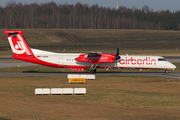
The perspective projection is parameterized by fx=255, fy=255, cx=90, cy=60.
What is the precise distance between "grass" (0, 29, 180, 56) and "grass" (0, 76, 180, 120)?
220 ft

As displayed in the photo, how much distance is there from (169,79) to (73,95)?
17560 mm

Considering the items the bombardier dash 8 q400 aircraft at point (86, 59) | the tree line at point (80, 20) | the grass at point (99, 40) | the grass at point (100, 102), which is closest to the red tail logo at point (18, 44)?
the bombardier dash 8 q400 aircraft at point (86, 59)

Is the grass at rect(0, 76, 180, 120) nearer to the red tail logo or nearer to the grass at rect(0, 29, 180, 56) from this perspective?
the red tail logo

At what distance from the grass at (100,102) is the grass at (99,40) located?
220 ft

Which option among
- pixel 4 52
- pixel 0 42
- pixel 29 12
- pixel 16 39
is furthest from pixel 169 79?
pixel 29 12

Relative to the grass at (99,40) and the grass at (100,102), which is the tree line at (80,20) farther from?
the grass at (100,102)

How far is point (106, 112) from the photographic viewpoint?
20.6 m

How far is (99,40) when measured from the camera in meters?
122

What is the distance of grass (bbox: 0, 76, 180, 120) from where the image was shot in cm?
1984

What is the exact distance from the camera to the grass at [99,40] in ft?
344

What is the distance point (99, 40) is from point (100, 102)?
324 feet

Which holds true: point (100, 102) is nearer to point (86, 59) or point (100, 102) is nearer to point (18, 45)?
point (86, 59)

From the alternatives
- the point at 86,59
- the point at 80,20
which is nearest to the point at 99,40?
the point at 80,20

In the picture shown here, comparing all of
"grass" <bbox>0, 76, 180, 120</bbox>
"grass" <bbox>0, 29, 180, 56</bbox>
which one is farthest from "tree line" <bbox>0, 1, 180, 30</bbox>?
"grass" <bbox>0, 76, 180, 120</bbox>
